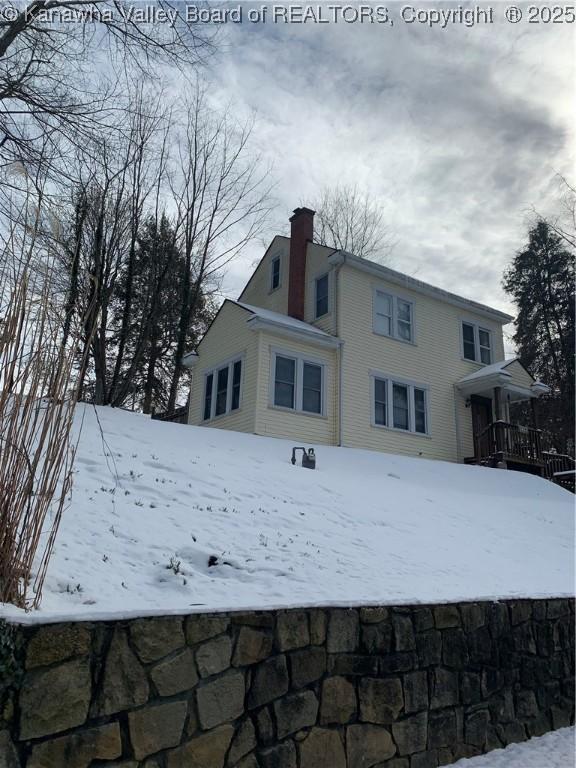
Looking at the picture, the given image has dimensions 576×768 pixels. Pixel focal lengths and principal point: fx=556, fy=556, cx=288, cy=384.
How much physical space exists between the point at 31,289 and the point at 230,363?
10.3 metres

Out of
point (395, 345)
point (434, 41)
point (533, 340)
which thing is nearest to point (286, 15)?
point (434, 41)

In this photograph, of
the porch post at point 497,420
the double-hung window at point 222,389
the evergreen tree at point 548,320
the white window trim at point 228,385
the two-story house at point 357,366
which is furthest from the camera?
the evergreen tree at point 548,320

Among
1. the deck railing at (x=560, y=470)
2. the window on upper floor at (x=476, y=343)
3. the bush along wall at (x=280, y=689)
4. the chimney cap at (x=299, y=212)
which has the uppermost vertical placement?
the chimney cap at (x=299, y=212)

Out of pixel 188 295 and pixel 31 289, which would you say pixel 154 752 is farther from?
pixel 188 295

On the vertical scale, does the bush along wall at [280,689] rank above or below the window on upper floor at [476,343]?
below

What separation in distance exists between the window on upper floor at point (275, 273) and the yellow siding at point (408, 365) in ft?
9.91

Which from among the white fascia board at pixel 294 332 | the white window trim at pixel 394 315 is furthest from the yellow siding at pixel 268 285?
the white fascia board at pixel 294 332

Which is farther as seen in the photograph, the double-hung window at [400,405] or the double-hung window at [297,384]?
the double-hung window at [400,405]

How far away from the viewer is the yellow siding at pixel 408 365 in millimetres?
13188

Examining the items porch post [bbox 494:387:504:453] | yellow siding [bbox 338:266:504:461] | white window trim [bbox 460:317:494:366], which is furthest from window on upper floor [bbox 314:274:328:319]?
porch post [bbox 494:387:504:453]

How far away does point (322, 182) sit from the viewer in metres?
24.1

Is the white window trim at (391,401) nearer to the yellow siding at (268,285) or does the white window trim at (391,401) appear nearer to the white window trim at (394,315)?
the white window trim at (394,315)

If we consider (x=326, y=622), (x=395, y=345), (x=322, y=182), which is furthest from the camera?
(x=322, y=182)

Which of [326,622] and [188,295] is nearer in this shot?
[326,622]
